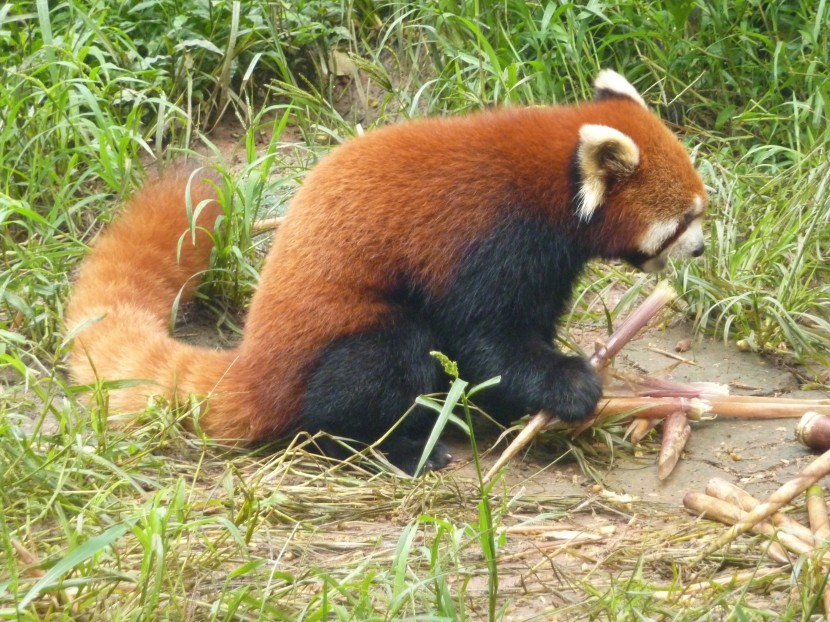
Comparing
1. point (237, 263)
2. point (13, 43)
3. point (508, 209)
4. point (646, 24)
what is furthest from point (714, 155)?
point (13, 43)

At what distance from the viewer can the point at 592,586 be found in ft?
10.1

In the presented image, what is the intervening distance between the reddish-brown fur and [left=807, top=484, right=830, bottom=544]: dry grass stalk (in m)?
1.32

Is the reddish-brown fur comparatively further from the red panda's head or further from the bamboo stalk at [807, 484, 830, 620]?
the bamboo stalk at [807, 484, 830, 620]

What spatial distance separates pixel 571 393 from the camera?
4234mm

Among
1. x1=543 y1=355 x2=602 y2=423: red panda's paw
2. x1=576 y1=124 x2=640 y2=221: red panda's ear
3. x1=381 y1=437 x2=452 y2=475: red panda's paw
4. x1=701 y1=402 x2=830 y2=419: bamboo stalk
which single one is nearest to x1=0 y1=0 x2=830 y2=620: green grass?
x1=381 y1=437 x2=452 y2=475: red panda's paw

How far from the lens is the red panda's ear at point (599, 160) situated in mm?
4160

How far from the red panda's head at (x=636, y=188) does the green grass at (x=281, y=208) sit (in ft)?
1.98

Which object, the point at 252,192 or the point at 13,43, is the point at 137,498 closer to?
the point at 252,192

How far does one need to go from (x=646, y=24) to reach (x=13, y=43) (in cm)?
350

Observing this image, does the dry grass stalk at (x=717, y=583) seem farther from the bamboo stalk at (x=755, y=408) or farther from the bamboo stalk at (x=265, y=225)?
the bamboo stalk at (x=265, y=225)

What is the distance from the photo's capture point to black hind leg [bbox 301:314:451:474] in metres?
4.16

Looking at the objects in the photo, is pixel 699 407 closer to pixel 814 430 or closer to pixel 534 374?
pixel 814 430

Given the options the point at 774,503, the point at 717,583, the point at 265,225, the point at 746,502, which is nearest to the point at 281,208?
the point at 265,225

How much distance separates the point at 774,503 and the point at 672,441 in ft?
2.81
